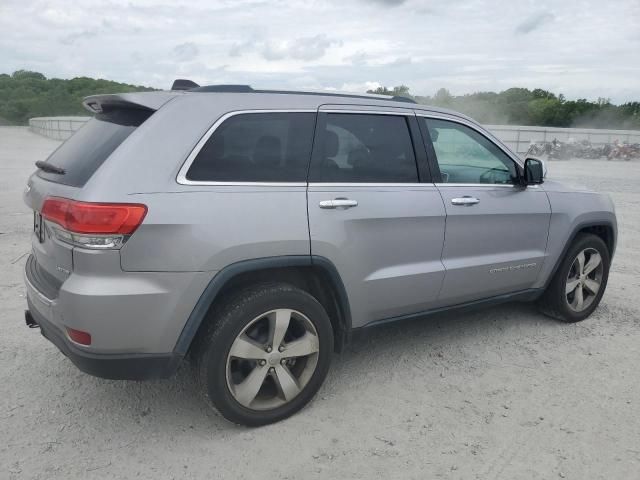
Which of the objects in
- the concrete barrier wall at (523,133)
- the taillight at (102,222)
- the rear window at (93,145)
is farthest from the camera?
the concrete barrier wall at (523,133)

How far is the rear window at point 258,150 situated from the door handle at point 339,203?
175 mm

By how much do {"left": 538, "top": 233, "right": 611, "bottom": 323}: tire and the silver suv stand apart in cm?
89

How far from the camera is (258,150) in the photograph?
3.08m

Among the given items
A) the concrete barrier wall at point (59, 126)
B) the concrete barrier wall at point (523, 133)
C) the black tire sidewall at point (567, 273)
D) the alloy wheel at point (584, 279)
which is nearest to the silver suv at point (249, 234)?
the black tire sidewall at point (567, 273)

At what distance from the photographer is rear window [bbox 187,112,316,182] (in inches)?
114

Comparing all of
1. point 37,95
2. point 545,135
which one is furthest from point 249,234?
point 37,95

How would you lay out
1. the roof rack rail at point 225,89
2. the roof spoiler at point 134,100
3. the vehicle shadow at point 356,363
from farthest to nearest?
the vehicle shadow at point 356,363 → the roof rack rail at point 225,89 → the roof spoiler at point 134,100

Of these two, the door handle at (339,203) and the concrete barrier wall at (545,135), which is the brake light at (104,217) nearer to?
the door handle at (339,203)

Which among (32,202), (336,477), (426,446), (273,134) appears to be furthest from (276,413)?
(32,202)

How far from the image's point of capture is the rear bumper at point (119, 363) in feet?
8.91

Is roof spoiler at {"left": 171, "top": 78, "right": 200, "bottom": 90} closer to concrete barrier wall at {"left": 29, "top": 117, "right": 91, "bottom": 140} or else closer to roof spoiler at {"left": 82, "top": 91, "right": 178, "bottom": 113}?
roof spoiler at {"left": 82, "top": 91, "right": 178, "bottom": 113}

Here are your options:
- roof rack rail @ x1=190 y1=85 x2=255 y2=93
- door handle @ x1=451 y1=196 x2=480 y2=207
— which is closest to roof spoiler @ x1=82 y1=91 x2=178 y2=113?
roof rack rail @ x1=190 y1=85 x2=255 y2=93

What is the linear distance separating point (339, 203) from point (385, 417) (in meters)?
1.23

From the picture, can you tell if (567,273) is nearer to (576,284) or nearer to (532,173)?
(576,284)
